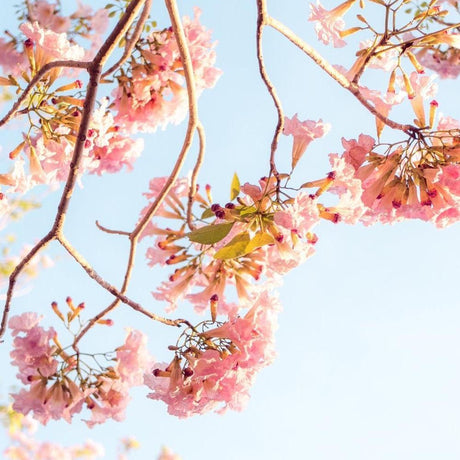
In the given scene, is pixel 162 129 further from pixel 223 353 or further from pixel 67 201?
pixel 223 353

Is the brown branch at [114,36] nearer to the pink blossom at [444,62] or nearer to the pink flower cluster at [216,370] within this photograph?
→ the pink flower cluster at [216,370]

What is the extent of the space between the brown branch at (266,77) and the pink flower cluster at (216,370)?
1.90 feet

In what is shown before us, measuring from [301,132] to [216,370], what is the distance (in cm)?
83

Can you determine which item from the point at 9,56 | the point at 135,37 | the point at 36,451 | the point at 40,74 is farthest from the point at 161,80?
the point at 36,451

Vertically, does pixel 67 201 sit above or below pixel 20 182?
below

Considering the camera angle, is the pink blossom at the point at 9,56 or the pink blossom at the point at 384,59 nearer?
the pink blossom at the point at 384,59

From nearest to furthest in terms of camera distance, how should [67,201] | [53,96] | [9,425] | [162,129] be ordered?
[67,201], [53,96], [162,129], [9,425]

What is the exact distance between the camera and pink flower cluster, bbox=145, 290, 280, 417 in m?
2.00

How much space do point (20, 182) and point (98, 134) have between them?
1.20 feet

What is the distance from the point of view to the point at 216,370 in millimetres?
1994

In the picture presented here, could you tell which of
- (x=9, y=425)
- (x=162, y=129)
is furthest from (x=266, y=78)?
(x=9, y=425)

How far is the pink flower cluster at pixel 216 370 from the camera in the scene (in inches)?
78.7

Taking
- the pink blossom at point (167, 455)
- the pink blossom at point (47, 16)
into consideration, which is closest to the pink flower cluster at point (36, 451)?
the pink blossom at point (167, 455)

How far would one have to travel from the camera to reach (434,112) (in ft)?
6.31
